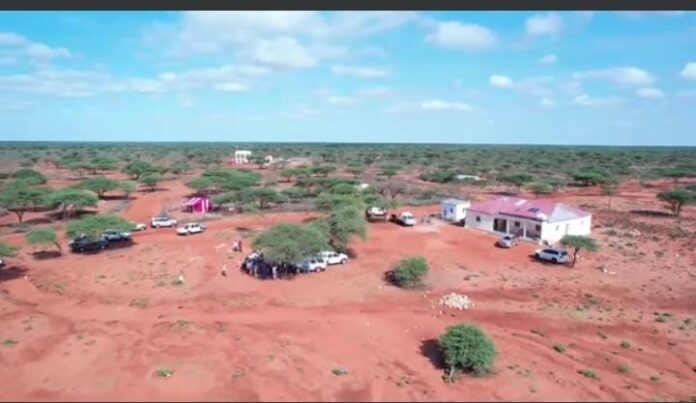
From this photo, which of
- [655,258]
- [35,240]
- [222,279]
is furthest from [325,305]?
[655,258]

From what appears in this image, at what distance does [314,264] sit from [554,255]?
17971 mm

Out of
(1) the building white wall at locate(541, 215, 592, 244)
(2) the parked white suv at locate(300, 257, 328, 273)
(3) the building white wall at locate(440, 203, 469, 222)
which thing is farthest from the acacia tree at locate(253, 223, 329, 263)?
(3) the building white wall at locate(440, 203, 469, 222)

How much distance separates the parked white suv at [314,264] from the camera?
3544cm

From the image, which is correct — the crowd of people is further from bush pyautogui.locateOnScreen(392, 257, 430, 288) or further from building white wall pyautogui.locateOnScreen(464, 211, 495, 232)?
building white wall pyautogui.locateOnScreen(464, 211, 495, 232)

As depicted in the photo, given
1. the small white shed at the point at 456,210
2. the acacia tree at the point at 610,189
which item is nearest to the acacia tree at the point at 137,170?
the small white shed at the point at 456,210

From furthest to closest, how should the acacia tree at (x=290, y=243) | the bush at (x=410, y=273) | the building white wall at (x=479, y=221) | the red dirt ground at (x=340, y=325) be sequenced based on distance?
the building white wall at (x=479, y=221)
the acacia tree at (x=290, y=243)
the bush at (x=410, y=273)
the red dirt ground at (x=340, y=325)

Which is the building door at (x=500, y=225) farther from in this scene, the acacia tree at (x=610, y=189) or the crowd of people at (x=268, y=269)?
the acacia tree at (x=610, y=189)

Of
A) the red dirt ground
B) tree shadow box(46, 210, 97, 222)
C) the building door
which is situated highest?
the building door

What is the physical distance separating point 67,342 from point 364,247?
2331 cm

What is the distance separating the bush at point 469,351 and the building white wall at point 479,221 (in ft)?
86.8

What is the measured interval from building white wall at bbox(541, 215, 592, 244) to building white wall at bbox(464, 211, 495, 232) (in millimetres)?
5507

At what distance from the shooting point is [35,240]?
3706 cm

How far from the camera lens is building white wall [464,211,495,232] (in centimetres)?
4809

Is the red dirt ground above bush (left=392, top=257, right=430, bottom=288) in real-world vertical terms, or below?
below
